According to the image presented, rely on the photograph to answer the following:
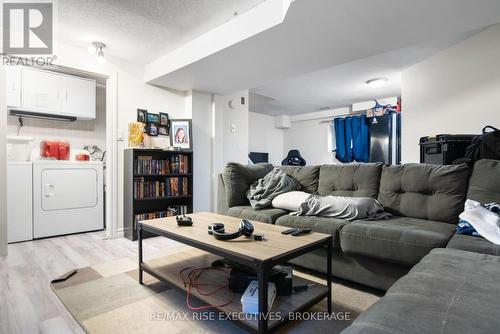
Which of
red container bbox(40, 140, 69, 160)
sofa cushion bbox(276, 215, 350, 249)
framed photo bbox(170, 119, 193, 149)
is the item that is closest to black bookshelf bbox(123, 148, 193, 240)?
framed photo bbox(170, 119, 193, 149)

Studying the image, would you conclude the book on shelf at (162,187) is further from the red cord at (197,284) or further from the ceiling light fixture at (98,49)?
the red cord at (197,284)

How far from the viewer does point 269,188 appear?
2.67 meters

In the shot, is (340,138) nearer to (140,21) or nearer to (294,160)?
(294,160)

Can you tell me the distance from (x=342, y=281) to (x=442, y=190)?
0.98m

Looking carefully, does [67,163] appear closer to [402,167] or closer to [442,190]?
[402,167]

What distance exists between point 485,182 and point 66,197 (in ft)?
13.7

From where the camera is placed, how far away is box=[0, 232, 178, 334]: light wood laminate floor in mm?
1493

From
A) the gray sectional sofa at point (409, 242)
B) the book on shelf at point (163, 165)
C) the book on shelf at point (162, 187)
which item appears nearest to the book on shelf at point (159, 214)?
the book on shelf at point (162, 187)

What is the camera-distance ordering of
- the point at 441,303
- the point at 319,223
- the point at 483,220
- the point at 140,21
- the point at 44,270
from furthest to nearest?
the point at 140,21
the point at 44,270
the point at 319,223
the point at 483,220
the point at 441,303

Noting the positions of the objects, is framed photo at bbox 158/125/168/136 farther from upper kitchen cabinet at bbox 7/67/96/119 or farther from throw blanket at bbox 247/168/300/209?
throw blanket at bbox 247/168/300/209

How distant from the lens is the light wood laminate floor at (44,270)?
58.8 inches

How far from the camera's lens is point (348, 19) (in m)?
2.02

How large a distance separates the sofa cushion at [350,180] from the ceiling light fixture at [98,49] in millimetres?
2757

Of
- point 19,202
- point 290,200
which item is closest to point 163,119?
point 19,202
